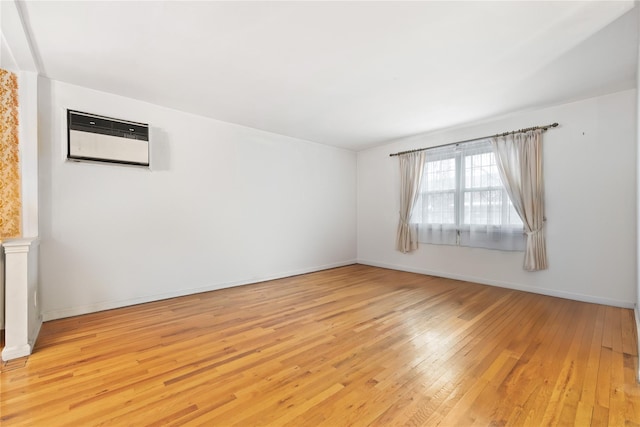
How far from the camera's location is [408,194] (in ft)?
17.1

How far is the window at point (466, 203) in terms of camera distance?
411 centimetres

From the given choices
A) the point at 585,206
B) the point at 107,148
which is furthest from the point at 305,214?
the point at 585,206

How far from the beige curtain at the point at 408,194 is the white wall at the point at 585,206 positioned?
3.26 ft

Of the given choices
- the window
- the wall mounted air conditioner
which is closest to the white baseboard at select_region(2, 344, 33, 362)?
the wall mounted air conditioner

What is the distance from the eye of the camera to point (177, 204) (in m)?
3.74

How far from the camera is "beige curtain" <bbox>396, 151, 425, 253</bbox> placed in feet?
16.7

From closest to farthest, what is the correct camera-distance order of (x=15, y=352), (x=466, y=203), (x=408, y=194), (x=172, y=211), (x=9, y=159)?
(x=15, y=352) → (x=9, y=159) → (x=172, y=211) → (x=466, y=203) → (x=408, y=194)

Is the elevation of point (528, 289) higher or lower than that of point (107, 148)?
lower

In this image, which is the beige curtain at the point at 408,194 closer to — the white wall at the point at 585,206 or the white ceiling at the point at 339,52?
the white wall at the point at 585,206

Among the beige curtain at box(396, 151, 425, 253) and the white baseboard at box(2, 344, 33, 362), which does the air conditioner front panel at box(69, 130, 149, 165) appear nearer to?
the white baseboard at box(2, 344, 33, 362)

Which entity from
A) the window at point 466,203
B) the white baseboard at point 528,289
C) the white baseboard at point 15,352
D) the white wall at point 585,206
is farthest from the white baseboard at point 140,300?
the white wall at point 585,206

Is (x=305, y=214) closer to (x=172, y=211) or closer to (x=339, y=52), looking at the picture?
(x=172, y=211)

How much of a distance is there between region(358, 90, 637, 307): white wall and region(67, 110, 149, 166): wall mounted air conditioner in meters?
4.89

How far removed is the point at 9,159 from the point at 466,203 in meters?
5.77
